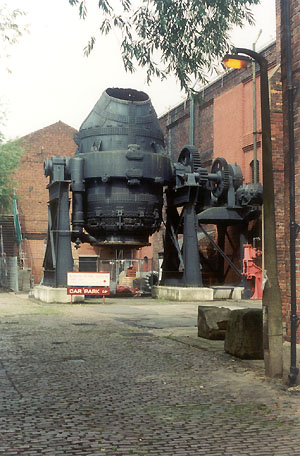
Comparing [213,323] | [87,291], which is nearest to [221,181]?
[87,291]

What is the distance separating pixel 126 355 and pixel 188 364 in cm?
123

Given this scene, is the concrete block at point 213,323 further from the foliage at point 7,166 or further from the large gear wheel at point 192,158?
the foliage at point 7,166

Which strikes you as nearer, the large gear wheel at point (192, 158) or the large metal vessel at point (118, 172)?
the large metal vessel at point (118, 172)

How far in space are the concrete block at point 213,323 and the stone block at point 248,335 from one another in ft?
6.38

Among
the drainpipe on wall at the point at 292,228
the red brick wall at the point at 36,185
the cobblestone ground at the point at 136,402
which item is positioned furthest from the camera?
the red brick wall at the point at 36,185

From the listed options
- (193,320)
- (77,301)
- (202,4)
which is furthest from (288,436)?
(77,301)

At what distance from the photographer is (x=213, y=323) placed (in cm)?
1136

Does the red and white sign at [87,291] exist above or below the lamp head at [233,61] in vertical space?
below

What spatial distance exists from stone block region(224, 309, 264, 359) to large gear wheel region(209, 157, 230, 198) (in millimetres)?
15307

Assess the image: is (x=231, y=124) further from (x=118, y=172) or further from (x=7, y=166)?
(x=7, y=166)

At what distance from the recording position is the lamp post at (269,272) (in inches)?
305

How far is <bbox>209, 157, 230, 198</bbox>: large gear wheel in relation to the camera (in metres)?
24.2

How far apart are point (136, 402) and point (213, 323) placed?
5.18 m

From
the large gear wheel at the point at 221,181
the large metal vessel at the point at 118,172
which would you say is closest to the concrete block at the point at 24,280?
the large metal vessel at the point at 118,172
